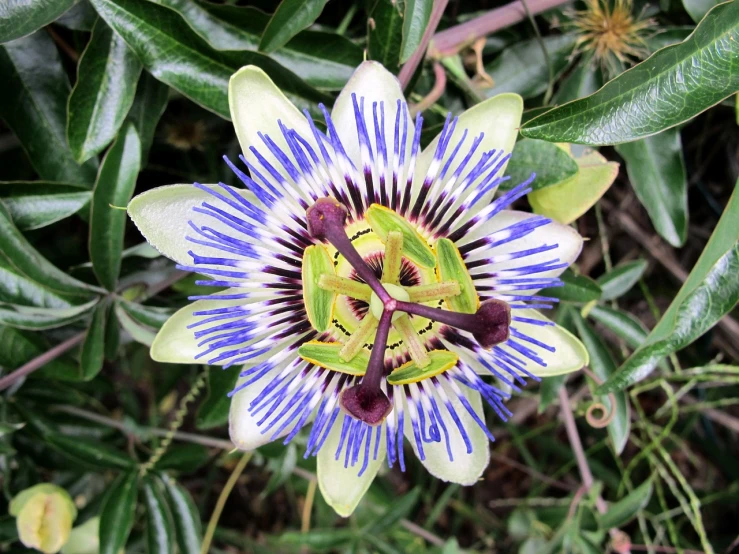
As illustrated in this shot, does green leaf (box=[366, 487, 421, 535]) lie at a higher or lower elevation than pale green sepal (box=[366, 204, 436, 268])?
lower

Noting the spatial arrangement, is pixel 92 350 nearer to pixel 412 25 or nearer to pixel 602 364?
pixel 412 25

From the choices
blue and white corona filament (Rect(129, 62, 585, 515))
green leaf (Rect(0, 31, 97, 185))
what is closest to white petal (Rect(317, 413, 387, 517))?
blue and white corona filament (Rect(129, 62, 585, 515))

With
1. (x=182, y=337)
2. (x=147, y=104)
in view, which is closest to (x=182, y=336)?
(x=182, y=337)

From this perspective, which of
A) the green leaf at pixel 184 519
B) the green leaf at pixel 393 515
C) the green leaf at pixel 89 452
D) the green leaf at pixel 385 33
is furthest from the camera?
the green leaf at pixel 393 515

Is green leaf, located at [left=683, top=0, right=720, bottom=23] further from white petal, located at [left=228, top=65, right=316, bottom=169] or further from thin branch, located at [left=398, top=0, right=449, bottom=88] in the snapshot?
white petal, located at [left=228, top=65, right=316, bottom=169]

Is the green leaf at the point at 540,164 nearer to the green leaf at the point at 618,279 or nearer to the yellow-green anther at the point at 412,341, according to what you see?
the yellow-green anther at the point at 412,341

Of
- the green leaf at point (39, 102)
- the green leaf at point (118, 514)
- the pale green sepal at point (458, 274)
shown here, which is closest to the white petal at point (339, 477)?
the pale green sepal at point (458, 274)

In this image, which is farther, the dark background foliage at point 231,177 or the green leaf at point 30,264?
the green leaf at point 30,264
